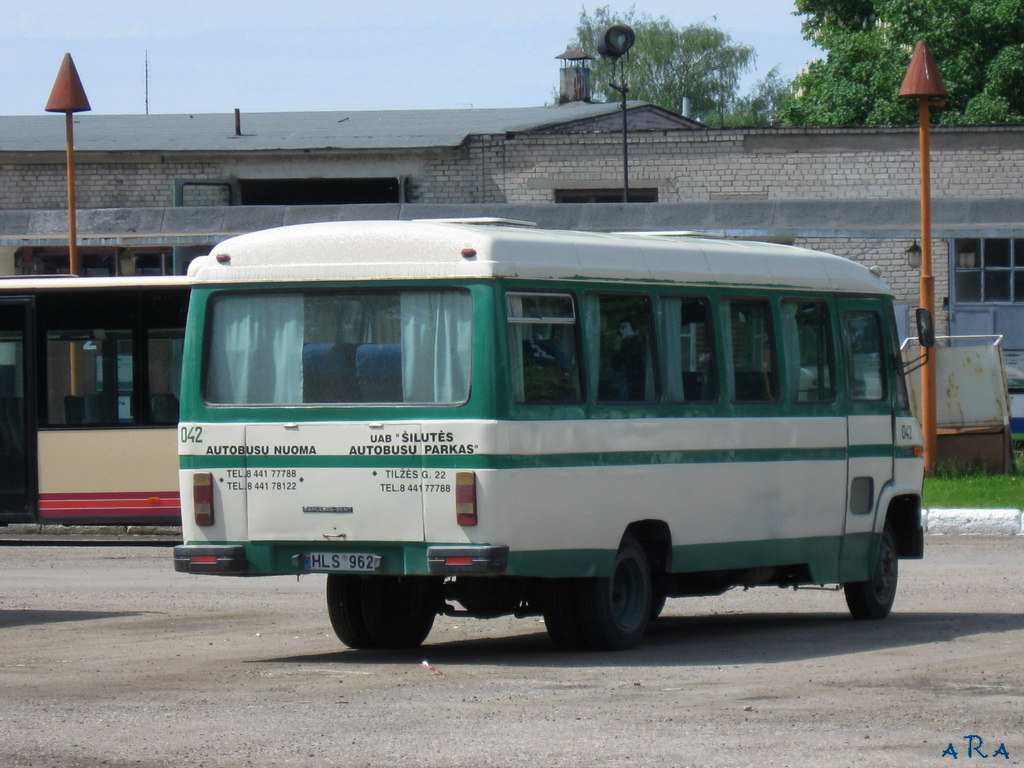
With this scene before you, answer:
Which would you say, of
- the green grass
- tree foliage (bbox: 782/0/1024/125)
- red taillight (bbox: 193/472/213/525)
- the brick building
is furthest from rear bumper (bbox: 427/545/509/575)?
tree foliage (bbox: 782/0/1024/125)

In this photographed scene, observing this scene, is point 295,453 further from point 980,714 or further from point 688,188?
Answer: point 688,188

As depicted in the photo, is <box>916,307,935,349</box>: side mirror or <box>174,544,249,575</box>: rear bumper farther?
<box>916,307,935,349</box>: side mirror

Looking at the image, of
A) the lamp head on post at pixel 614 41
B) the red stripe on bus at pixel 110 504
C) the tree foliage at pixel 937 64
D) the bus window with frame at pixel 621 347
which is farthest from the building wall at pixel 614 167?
the bus window with frame at pixel 621 347

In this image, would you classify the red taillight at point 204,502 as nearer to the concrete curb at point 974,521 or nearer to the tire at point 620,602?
the tire at point 620,602

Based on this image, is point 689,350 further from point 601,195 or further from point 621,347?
point 601,195

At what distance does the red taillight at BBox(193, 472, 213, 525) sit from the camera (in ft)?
34.0

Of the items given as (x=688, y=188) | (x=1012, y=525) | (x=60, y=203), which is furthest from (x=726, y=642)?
(x=60, y=203)

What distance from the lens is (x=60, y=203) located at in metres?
40.6

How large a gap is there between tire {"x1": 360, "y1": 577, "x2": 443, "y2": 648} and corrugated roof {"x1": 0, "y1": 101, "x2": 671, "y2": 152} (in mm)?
29596

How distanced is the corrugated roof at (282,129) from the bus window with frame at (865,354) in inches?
1094

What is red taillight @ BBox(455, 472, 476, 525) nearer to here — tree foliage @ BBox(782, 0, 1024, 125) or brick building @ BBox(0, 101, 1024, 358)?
brick building @ BBox(0, 101, 1024, 358)

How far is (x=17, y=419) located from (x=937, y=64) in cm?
3358

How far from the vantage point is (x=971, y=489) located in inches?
849

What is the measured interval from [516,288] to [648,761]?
12.2 ft
